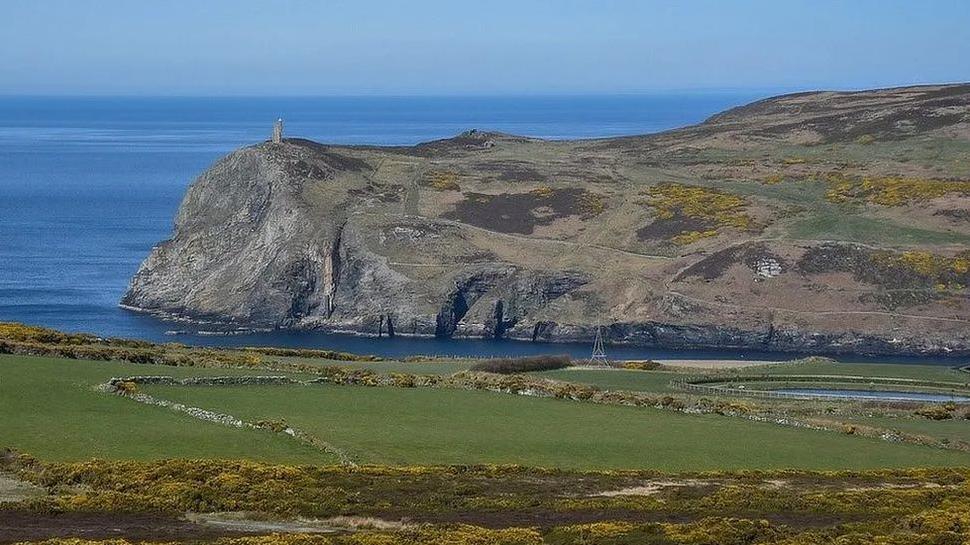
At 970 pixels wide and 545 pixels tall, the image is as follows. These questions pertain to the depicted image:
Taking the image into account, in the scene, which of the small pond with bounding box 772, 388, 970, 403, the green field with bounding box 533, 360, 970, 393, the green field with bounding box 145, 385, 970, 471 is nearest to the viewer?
the green field with bounding box 145, 385, 970, 471

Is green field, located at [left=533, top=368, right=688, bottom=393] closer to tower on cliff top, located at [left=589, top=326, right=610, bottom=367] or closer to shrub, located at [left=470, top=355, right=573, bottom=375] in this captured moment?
shrub, located at [left=470, top=355, right=573, bottom=375]

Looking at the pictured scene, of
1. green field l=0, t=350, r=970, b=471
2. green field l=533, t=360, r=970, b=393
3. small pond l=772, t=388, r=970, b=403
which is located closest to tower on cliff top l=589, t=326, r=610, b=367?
green field l=533, t=360, r=970, b=393

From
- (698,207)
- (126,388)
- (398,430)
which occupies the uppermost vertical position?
(698,207)

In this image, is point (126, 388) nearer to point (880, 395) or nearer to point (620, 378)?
point (620, 378)

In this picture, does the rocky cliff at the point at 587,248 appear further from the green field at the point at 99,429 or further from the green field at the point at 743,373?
the green field at the point at 99,429

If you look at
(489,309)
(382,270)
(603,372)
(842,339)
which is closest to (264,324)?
(382,270)

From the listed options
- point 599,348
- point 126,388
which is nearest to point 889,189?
point 599,348
